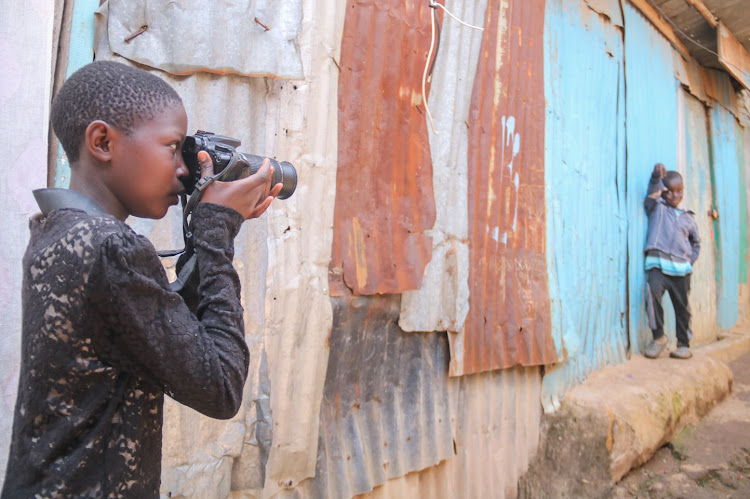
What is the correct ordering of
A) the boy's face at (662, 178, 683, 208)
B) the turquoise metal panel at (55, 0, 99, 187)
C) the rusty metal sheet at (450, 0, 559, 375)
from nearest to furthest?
the turquoise metal panel at (55, 0, 99, 187), the rusty metal sheet at (450, 0, 559, 375), the boy's face at (662, 178, 683, 208)

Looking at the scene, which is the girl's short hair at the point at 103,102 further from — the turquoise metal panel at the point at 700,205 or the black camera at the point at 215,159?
the turquoise metal panel at the point at 700,205

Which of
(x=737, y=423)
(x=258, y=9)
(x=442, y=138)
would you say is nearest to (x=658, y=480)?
(x=737, y=423)

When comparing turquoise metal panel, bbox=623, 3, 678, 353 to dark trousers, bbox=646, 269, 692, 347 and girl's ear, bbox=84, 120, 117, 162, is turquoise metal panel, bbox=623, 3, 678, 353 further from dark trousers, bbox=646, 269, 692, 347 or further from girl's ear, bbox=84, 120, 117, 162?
girl's ear, bbox=84, 120, 117, 162

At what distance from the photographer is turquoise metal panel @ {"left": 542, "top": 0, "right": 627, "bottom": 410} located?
12.3ft

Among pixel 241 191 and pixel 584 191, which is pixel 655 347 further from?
pixel 241 191

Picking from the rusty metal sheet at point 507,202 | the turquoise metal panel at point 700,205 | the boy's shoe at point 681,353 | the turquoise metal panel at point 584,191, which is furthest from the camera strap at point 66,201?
the turquoise metal panel at point 700,205

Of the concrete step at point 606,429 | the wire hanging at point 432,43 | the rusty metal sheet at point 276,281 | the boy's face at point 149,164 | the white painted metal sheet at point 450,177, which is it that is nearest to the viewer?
the boy's face at point 149,164

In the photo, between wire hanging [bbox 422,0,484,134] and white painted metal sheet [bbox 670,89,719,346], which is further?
white painted metal sheet [bbox 670,89,719,346]

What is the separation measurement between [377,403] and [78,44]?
186cm

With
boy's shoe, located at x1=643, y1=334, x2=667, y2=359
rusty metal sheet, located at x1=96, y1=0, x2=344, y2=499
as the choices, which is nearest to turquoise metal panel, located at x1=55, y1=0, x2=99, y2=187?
rusty metal sheet, located at x1=96, y1=0, x2=344, y2=499

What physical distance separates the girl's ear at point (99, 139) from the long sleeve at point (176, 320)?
0.17m

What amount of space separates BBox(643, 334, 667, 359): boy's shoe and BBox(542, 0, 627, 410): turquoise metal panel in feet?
1.05

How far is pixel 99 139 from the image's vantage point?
94 cm

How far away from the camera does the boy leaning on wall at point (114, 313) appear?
0.84 meters
